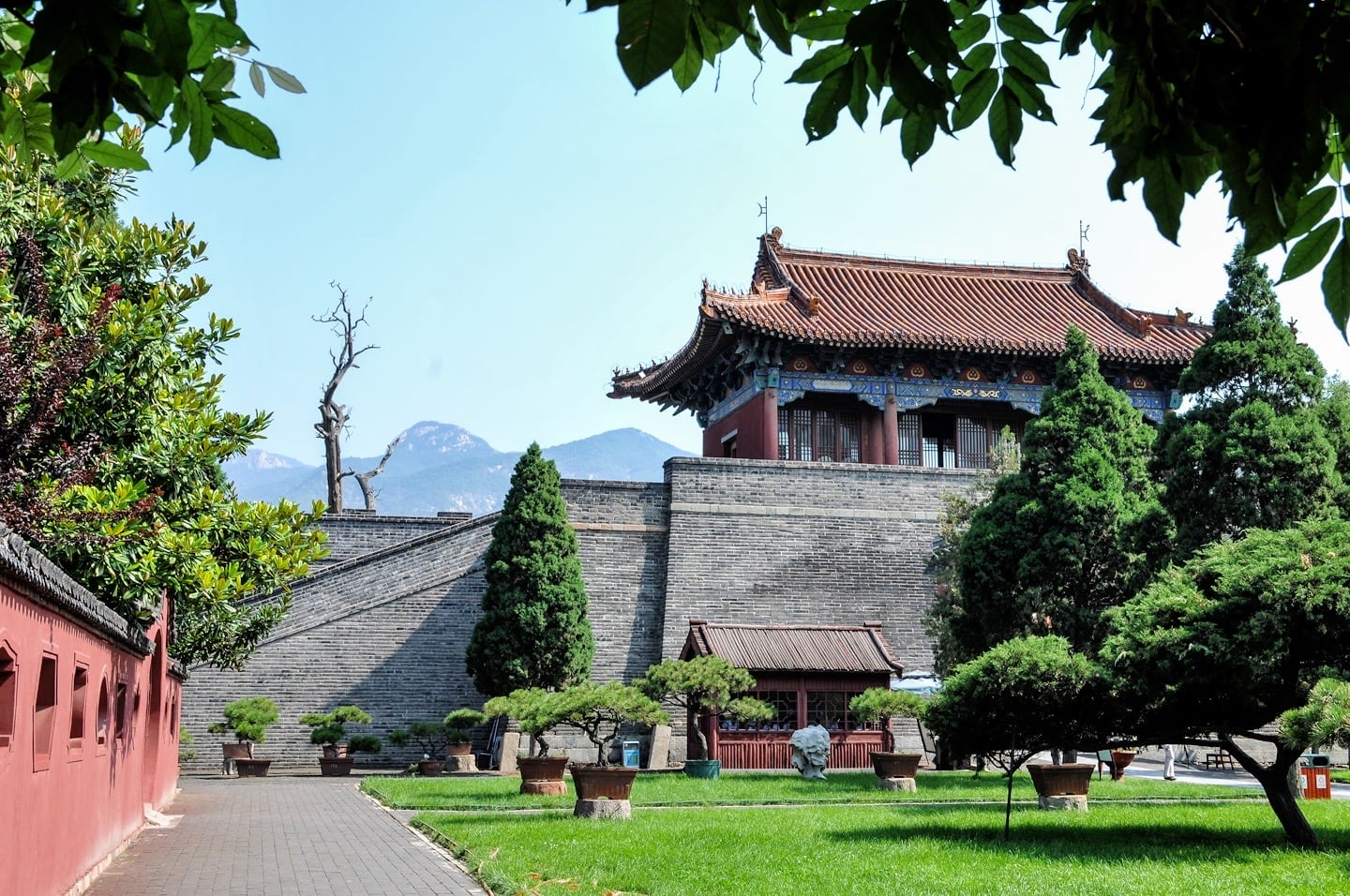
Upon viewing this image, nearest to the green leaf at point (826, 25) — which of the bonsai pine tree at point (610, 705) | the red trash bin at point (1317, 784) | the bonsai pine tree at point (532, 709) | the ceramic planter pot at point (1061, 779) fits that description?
the ceramic planter pot at point (1061, 779)

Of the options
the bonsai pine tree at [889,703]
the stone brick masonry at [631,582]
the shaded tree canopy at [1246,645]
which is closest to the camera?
the shaded tree canopy at [1246,645]

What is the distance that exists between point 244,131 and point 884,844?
9274 mm

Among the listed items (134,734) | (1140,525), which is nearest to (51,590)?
(134,734)

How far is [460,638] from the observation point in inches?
912

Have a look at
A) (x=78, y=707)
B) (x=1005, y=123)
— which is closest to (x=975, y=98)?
(x=1005, y=123)

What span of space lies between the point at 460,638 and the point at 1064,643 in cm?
1351

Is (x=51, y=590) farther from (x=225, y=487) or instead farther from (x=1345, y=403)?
(x=1345, y=403)

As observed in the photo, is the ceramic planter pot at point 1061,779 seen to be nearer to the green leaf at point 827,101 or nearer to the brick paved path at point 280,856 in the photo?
the brick paved path at point 280,856

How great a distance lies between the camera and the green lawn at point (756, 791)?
15.3 m

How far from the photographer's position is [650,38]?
2.05m

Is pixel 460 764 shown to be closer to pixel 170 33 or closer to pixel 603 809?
pixel 603 809

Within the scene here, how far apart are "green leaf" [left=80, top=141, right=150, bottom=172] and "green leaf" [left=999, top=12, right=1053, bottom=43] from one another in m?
1.81

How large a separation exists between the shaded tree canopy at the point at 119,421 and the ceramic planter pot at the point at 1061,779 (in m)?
7.64

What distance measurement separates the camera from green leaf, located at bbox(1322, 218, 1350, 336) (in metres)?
2.34
